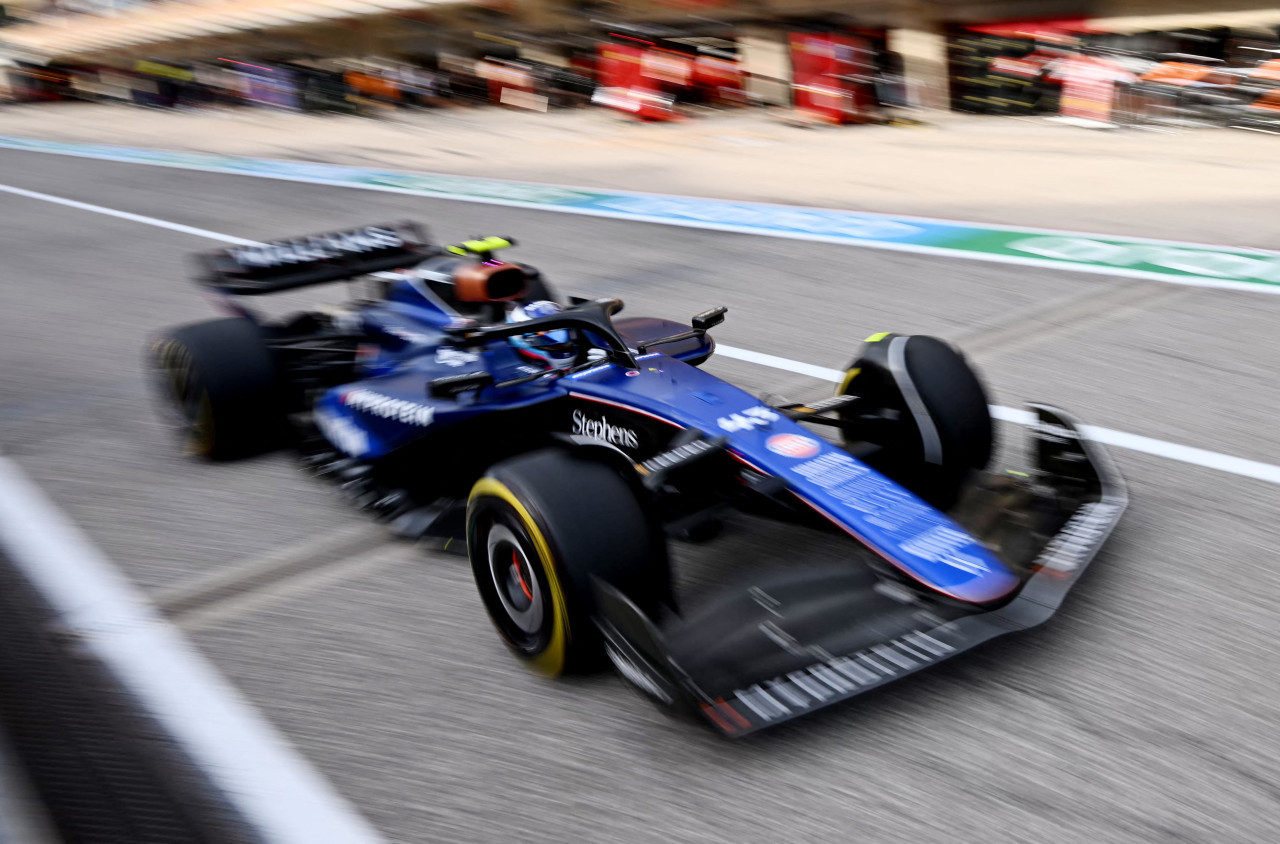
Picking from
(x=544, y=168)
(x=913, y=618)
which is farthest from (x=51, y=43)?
(x=913, y=618)

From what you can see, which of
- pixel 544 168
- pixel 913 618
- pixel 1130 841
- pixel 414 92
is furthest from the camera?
pixel 414 92

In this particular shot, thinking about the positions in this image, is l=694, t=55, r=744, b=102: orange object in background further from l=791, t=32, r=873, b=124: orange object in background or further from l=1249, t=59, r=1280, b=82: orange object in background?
l=1249, t=59, r=1280, b=82: orange object in background

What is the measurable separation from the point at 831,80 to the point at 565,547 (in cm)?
1410

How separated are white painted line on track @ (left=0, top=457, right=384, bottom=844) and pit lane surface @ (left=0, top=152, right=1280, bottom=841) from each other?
Answer: 0.07 meters

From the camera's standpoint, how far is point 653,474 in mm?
3158

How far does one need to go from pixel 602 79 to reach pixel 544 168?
6.55 metres

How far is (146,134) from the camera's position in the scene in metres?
20.4

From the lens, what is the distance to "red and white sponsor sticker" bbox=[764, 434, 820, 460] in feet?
10.7

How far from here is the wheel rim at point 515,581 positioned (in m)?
3.06

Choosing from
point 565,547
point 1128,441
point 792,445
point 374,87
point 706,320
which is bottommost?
point 1128,441

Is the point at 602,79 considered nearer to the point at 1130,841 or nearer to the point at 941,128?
the point at 941,128

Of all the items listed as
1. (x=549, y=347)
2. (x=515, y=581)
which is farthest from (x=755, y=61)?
(x=515, y=581)

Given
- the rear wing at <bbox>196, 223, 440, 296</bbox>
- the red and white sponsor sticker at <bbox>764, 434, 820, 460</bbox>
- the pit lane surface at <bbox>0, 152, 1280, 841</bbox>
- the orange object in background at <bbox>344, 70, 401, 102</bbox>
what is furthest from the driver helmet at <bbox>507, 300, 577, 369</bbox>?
the orange object in background at <bbox>344, 70, 401, 102</bbox>

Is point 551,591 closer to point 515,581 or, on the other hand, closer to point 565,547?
point 565,547
